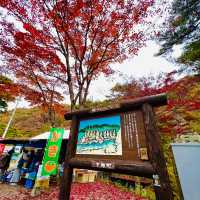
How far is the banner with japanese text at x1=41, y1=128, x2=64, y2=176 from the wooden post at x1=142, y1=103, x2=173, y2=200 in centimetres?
539

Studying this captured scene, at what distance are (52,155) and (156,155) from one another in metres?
5.65

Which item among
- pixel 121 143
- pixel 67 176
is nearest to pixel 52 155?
pixel 67 176

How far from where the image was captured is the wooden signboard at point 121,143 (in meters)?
2.36

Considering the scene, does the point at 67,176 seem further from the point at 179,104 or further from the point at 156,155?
the point at 179,104

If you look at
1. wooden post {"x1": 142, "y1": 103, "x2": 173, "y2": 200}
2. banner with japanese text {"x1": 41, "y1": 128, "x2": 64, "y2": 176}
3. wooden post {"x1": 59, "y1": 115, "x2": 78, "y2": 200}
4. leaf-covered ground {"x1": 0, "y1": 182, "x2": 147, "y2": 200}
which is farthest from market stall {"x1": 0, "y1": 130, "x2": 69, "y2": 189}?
wooden post {"x1": 142, "y1": 103, "x2": 173, "y2": 200}

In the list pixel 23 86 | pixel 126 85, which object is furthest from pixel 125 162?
pixel 126 85

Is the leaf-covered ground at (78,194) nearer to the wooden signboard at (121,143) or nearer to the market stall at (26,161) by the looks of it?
the market stall at (26,161)

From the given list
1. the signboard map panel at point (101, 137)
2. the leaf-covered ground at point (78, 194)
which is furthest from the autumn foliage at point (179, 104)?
the signboard map panel at point (101, 137)

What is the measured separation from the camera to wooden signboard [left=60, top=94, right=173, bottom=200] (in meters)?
2.36

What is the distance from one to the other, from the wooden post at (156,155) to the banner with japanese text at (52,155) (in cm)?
539

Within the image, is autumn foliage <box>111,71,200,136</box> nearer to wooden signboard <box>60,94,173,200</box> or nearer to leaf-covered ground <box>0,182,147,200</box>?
leaf-covered ground <box>0,182,147,200</box>

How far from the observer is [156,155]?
2.35m

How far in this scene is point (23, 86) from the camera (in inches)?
471

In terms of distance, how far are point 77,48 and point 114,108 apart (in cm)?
665
